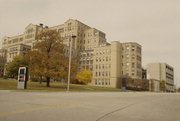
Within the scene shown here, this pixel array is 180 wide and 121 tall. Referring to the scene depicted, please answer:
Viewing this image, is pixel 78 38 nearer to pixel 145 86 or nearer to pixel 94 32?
pixel 94 32

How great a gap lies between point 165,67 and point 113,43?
224 ft

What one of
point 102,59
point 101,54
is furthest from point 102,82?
point 101,54

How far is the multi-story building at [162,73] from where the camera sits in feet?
478

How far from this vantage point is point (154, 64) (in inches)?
6033

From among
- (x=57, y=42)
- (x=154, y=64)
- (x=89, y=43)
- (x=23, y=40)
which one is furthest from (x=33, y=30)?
(x=154, y=64)

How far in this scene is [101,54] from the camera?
101 metres

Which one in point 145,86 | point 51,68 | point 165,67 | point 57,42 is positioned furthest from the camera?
point 165,67

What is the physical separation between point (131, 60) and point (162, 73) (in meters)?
58.4

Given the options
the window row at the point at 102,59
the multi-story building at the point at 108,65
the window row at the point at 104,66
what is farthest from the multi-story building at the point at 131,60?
the window row at the point at 102,59

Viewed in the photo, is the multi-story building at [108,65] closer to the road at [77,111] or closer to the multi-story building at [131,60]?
the multi-story building at [131,60]

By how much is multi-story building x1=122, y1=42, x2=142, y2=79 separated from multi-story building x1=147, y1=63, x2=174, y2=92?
152ft

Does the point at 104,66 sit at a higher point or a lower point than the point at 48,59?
higher

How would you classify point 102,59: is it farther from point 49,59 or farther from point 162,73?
point 162,73

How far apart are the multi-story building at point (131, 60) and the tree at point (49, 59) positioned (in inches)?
2469
